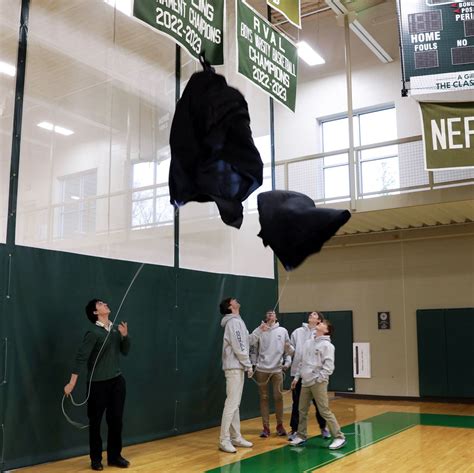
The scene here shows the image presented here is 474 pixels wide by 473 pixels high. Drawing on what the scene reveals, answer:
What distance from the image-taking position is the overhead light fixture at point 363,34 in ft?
32.3

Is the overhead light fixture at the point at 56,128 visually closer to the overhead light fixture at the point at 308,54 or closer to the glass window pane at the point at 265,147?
the glass window pane at the point at 265,147

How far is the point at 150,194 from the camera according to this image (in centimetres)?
724

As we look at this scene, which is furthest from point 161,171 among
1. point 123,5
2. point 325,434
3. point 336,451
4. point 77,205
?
point 336,451

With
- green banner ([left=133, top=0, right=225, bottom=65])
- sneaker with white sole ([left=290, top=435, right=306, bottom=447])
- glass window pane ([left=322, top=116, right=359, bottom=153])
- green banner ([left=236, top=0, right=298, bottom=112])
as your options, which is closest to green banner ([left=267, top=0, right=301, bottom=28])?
green banner ([left=236, top=0, right=298, bottom=112])

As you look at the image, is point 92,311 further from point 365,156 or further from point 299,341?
point 365,156

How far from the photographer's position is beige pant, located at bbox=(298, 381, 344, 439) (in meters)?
6.11

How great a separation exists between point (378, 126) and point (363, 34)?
73.3 inches

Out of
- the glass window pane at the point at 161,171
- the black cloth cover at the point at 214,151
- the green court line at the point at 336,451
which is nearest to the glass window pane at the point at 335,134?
the glass window pane at the point at 161,171

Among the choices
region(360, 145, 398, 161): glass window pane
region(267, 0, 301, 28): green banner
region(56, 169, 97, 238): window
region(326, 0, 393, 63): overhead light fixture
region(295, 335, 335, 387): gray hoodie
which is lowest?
region(295, 335, 335, 387): gray hoodie

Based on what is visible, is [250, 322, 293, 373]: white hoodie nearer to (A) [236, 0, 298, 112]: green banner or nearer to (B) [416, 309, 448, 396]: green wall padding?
(A) [236, 0, 298, 112]: green banner

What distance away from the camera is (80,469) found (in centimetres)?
537

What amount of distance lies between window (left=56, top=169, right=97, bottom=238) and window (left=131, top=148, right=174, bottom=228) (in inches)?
24.6

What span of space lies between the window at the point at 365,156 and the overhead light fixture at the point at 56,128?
5198mm

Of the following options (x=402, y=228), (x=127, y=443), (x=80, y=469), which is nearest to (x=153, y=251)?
(x=127, y=443)
